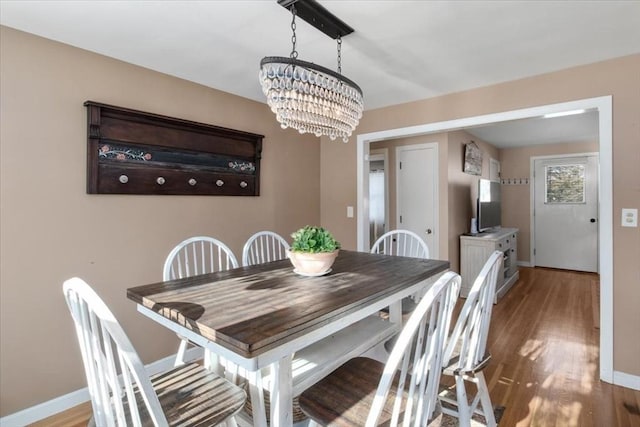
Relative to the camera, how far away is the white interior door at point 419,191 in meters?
4.13

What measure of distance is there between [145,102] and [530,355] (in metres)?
3.61

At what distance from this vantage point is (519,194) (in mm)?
6102

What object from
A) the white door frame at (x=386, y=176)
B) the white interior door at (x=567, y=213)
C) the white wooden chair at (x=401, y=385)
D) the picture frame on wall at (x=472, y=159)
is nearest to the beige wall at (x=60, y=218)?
the white wooden chair at (x=401, y=385)

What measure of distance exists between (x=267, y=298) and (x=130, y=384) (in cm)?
58

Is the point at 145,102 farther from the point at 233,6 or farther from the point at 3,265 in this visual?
the point at 3,265

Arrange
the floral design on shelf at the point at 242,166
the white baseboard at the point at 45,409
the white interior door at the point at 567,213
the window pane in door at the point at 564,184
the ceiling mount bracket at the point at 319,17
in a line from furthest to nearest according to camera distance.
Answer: the window pane in door at the point at 564,184
the white interior door at the point at 567,213
the floral design on shelf at the point at 242,166
the white baseboard at the point at 45,409
the ceiling mount bracket at the point at 319,17

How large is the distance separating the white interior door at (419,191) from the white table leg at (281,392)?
3.31 meters

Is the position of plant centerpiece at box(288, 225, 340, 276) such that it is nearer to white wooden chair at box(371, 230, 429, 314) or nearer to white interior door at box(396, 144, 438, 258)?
white wooden chair at box(371, 230, 429, 314)

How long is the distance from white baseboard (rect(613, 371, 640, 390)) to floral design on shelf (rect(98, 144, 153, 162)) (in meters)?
3.65

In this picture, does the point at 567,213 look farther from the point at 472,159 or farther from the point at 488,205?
the point at 472,159

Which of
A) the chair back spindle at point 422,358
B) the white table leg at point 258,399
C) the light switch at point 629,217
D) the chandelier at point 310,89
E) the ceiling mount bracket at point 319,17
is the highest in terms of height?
the ceiling mount bracket at point 319,17

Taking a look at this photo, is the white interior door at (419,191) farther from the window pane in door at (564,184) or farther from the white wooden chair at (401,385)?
the window pane in door at (564,184)

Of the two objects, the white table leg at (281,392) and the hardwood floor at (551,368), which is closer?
the white table leg at (281,392)

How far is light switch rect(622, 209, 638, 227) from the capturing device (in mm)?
2230
